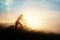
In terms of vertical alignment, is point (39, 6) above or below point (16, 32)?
above

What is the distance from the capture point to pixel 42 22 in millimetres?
3445

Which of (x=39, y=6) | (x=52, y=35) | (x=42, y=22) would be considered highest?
(x=39, y=6)

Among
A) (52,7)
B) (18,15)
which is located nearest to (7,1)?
(18,15)

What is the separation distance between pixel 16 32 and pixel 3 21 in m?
0.27

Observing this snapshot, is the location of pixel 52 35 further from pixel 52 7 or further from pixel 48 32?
pixel 52 7

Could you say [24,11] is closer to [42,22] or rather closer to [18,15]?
[18,15]

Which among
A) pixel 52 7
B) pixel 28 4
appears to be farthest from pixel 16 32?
pixel 52 7

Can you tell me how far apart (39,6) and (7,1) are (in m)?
0.53

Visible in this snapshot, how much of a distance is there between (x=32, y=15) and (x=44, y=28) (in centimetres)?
29

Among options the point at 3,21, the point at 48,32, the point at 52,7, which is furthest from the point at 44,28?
the point at 3,21

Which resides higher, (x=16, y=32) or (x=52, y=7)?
(x=52, y=7)

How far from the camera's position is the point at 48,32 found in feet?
11.2

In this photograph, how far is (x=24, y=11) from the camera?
Answer: 3.48 meters

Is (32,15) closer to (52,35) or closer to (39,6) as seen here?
(39,6)
